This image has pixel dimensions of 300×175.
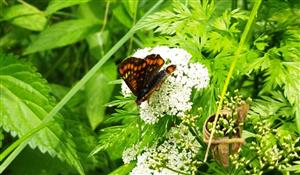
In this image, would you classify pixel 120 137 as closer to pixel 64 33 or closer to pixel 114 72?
pixel 114 72

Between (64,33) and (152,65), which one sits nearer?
(152,65)

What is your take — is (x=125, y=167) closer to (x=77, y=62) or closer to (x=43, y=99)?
(x=43, y=99)

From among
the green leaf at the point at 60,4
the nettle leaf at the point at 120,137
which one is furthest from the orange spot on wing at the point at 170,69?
the green leaf at the point at 60,4

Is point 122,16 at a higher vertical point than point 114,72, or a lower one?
higher

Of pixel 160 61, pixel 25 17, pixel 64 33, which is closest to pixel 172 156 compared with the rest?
pixel 160 61

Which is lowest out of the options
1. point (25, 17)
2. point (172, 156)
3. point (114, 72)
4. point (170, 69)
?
point (172, 156)

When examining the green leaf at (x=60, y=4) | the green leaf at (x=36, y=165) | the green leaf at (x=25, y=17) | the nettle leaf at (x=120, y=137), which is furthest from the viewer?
the green leaf at (x=25, y=17)

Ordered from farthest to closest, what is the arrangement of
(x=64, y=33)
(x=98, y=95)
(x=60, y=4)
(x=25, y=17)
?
(x=25, y=17)
(x=64, y=33)
(x=98, y=95)
(x=60, y=4)

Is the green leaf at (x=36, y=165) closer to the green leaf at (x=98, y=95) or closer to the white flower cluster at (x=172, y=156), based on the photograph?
the green leaf at (x=98, y=95)
